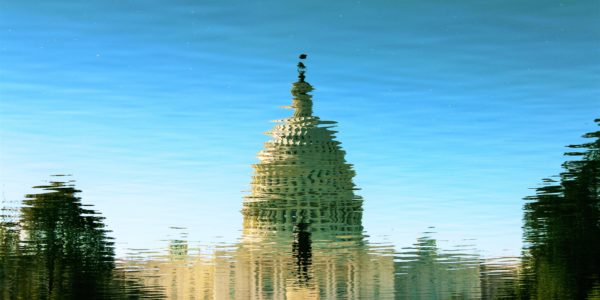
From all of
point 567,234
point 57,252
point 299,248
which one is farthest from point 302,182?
point 567,234

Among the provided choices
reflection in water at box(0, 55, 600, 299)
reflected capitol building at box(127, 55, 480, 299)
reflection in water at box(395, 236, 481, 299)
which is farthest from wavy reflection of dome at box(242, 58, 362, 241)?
reflection in water at box(395, 236, 481, 299)

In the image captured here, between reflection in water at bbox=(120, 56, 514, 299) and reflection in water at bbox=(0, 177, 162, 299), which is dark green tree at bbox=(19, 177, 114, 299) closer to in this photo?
reflection in water at bbox=(0, 177, 162, 299)

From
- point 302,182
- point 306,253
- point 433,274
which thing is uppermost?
point 302,182

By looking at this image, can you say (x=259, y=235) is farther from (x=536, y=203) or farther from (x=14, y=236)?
(x=536, y=203)

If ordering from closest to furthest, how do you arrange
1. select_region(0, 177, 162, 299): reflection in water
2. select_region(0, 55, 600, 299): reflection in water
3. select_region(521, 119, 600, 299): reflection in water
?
select_region(521, 119, 600, 299): reflection in water → select_region(0, 55, 600, 299): reflection in water → select_region(0, 177, 162, 299): reflection in water

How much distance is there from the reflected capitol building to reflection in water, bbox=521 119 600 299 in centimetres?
302

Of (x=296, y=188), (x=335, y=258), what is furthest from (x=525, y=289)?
(x=296, y=188)

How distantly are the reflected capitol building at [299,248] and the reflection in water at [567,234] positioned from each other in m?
3.02

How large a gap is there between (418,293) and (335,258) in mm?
6190

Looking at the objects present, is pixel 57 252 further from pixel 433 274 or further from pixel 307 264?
pixel 433 274

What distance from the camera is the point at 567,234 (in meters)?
32.3

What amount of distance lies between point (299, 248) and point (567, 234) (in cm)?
1578

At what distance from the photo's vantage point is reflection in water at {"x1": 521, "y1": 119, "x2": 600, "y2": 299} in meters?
29.5

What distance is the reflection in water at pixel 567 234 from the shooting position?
29.5 metres
